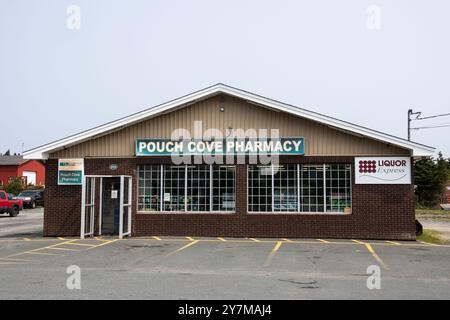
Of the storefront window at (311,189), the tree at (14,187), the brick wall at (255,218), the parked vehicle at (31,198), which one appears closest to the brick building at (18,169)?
the tree at (14,187)

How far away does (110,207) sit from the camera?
738 inches

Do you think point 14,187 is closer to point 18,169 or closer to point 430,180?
point 18,169

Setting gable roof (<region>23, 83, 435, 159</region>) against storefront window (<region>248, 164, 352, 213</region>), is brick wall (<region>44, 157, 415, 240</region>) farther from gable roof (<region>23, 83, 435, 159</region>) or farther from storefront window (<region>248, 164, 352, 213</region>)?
gable roof (<region>23, 83, 435, 159</region>)

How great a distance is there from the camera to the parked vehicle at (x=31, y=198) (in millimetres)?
41272

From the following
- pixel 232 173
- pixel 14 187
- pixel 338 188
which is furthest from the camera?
pixel 14 187

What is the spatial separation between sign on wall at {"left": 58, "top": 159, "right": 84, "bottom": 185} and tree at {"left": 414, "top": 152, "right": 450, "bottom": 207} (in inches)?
1291

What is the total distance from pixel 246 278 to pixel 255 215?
25.8ft

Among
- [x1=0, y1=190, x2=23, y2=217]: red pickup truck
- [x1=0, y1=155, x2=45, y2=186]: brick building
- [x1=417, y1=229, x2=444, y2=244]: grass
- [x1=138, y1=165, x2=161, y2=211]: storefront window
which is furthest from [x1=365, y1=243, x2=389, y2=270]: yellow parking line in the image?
[x1=0, y1=155, x2=45, y2=186]: brick building

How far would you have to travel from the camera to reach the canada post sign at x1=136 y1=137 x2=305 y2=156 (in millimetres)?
17234

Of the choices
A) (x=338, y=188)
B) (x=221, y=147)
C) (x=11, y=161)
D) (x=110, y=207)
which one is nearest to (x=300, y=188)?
(x=338, y=188)

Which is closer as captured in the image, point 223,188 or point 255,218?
point 255,218

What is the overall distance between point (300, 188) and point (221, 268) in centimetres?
731
